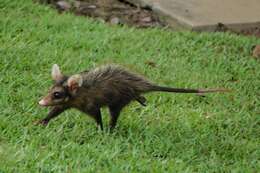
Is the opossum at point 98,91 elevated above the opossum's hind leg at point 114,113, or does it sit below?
above

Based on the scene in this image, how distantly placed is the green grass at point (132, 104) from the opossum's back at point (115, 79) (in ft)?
1.14

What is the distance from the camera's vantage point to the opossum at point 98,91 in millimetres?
5449

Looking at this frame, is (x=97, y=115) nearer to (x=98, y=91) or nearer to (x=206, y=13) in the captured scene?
(x=98, y=91)

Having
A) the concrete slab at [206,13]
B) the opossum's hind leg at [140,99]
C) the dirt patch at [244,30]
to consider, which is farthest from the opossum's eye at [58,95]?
the dirt patch at [244,30]

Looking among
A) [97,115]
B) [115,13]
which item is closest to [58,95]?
[97,115]

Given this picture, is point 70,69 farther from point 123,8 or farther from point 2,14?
point 123,8

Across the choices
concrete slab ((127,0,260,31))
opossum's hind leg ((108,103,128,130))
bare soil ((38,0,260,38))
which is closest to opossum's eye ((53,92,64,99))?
opossum's hind leg ((108,103,128,130))

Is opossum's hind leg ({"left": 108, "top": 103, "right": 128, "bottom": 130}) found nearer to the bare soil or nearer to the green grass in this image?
the green grass

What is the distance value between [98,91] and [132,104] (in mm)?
803

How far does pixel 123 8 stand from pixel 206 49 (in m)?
1.76

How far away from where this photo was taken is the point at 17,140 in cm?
512

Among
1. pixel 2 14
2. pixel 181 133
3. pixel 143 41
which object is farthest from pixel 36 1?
pixel 181 133

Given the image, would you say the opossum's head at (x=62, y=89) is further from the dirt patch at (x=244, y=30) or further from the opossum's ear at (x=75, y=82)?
the dirt patch at (x=244, y=30)

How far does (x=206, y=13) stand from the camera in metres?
9.48
